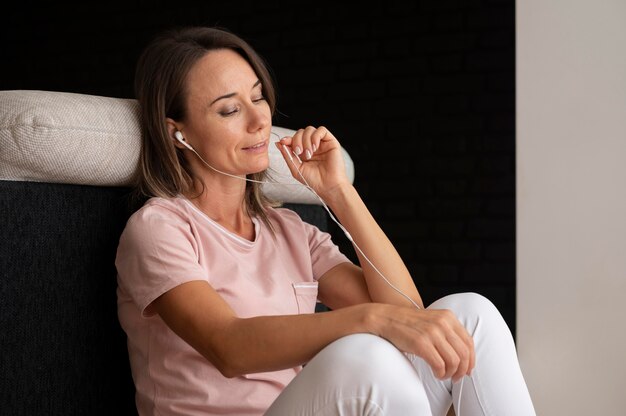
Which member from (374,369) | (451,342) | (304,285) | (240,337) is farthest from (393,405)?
(304,285)

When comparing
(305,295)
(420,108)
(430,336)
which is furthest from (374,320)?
(420,108)

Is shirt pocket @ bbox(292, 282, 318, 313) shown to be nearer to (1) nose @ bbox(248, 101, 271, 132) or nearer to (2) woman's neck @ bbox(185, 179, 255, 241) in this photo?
(2) woman's neck @ bbox(185, 179, 255, 241)

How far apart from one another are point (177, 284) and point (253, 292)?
0.23 metres

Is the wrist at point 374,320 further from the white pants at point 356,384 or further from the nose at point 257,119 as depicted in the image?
the nose at point 257,119

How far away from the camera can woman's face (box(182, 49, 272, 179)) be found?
1.77m

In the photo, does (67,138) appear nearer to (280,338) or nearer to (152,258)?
(152,258)

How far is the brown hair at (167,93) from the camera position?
171 cm

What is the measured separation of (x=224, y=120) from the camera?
5.81 ft

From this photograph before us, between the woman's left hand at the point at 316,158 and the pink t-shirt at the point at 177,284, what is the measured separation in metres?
0.23

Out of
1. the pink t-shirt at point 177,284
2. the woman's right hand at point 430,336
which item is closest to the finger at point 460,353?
the woman's right hand at point 430,336

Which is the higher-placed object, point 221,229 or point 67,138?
point 67,138

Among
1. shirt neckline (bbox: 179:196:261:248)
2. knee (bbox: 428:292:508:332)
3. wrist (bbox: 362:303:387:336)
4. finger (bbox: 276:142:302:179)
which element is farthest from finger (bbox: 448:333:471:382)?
finger (bbox: 276:142:302:179)

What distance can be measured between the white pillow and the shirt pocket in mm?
406
